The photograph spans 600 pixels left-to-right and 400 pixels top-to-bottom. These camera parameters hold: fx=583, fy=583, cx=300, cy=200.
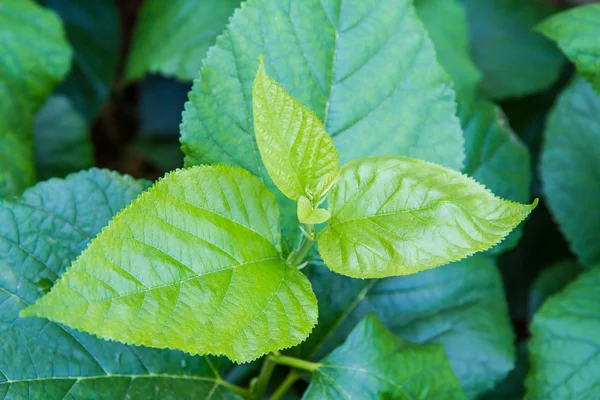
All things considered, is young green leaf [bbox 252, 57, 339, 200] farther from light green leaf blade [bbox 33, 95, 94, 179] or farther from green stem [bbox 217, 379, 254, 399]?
light green leaf blade [bbox 33, 95, 94, 179]

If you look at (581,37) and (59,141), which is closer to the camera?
(581,37)

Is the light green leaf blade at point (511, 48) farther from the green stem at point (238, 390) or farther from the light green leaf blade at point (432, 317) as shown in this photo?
the green stem at point (238, 390)

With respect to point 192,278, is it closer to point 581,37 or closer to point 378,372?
point 378,372

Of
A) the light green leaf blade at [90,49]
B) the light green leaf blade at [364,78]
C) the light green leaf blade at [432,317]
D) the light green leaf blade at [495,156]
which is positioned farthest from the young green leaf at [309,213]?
the light green leaf blade at [90,49]

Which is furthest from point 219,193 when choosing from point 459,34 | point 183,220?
point 459,34

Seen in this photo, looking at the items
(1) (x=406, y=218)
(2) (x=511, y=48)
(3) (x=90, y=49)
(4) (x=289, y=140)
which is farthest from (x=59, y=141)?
(2) (x=511, y=48)

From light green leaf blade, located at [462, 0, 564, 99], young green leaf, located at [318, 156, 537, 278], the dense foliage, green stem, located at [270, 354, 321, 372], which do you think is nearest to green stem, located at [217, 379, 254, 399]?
the dense foliage
